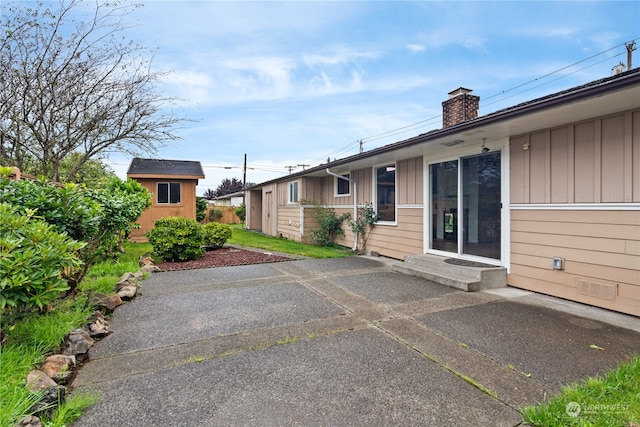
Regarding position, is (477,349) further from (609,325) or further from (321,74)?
(321,74)

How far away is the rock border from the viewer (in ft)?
6.15

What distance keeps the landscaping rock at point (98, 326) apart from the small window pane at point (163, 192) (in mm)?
9776

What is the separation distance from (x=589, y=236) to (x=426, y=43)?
23.0 feet

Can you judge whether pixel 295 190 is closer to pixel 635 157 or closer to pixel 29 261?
pixel 635 157

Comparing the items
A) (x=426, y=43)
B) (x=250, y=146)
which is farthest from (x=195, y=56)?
(x=250, y=146)

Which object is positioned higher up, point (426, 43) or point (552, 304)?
point (426, 43)

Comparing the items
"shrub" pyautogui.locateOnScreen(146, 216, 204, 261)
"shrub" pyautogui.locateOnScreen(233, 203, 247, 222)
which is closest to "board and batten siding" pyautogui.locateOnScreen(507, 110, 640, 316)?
"shrub" pyautogui.locateOnScreen(146, 216, 204, 261)

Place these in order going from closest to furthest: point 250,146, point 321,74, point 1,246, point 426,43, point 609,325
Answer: point 1,246 → point 609,325 → point 426,43 → point 321,74 → point 250,146

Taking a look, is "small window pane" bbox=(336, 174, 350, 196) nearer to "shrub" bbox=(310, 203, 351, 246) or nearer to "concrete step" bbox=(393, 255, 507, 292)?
"shrub" bbox=(310, 203, 351, 246)

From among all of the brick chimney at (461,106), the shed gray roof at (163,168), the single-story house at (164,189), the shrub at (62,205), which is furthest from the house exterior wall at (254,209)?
the shrub at (62,205)

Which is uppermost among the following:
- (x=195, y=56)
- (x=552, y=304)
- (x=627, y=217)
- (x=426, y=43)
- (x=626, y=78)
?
(x=426, y=43)

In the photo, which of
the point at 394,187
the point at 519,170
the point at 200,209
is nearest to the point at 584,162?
the point at 519,170

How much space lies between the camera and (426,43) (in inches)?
349

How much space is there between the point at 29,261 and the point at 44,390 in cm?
91
